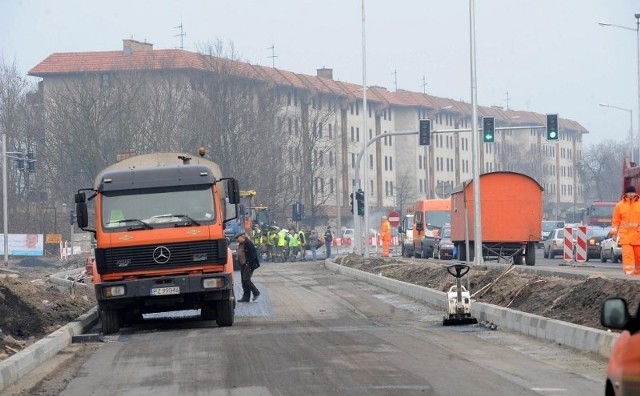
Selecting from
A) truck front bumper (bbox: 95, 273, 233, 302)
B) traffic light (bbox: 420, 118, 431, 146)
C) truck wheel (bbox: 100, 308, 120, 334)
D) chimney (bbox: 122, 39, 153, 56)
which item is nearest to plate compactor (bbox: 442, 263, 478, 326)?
truck front bumper (bbox: 95, 273, 233, 302)

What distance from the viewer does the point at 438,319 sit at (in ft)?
73.8

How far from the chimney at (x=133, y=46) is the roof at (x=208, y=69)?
0.28 metres

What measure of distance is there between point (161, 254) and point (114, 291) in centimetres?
96

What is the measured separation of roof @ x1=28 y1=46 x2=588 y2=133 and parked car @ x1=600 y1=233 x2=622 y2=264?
3582 cm

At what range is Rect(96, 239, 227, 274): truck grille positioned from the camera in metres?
19.9

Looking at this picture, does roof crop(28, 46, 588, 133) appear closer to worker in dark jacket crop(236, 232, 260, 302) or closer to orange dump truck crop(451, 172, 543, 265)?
orange dump truck crop(451, 172, 543, 265)

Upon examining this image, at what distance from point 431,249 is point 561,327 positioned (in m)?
39.2

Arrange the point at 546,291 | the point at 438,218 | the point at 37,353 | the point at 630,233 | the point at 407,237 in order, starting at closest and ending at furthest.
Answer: the point at 37,353, the point at 546,291, the point at 630,233, the point at 438,218, the point at 407,237

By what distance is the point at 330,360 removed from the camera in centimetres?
1437

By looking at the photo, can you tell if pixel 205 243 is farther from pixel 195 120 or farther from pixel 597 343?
pixel 195 120

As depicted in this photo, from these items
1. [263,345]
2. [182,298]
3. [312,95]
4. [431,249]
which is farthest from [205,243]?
[312,95]

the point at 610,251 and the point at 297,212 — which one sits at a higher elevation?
the point at 297,212

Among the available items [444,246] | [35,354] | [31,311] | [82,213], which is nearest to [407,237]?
[444,246]

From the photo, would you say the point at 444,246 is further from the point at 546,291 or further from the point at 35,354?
the point at 35,354
